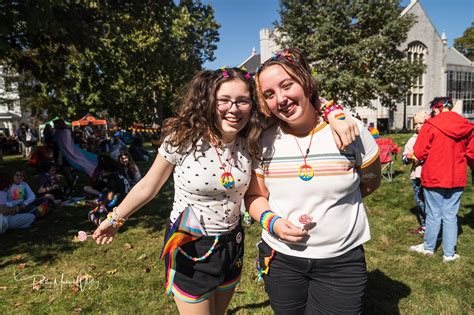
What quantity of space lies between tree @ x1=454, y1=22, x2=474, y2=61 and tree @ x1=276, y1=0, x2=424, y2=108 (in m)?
45.9

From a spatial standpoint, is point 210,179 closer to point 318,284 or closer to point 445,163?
point 318,284

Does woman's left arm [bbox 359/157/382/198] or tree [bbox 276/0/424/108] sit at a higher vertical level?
tree [bbox 276/0/424/108]

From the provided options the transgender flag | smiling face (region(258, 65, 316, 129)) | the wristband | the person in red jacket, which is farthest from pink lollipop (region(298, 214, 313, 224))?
the transgender flag

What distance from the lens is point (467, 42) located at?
6012 cm

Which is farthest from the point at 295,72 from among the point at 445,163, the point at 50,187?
the point at 50,187

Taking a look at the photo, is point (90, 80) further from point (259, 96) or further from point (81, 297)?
point (259, 96)

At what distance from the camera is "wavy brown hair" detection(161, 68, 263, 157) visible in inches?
78.5

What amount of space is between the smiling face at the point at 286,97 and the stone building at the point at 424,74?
125ft

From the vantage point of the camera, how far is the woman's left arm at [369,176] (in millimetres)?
1941

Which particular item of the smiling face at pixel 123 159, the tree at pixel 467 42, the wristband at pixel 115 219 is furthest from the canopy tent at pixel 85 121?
Answer: the tree at pixel 467 42

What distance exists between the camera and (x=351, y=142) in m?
1.75

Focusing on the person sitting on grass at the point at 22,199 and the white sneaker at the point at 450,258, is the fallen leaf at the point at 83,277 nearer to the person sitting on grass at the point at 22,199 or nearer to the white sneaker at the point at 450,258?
the person sitting on grass at the point at 22,199

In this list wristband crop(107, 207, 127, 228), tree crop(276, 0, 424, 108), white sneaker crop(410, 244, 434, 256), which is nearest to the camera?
wristband crop(107, 207, 127, 228)

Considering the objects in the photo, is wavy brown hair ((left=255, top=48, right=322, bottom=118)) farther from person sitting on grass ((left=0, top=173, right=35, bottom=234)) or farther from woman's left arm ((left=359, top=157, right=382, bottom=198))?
person sitting on grass ((left=0, top=173, right=35, bottom=234))
